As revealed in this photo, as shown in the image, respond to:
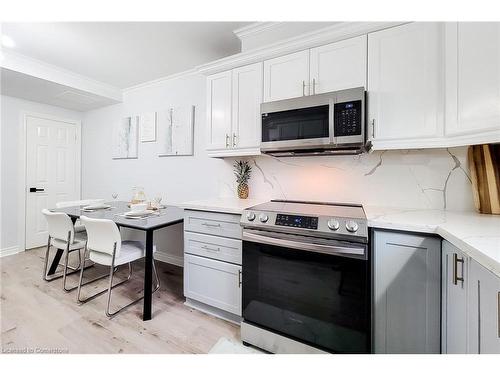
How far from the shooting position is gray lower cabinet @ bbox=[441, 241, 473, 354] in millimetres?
953

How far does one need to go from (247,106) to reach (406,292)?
1.75m

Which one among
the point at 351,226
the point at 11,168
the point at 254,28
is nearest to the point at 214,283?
the point at 351,226

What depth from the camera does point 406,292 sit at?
1188mm

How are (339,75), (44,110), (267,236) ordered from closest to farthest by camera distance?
(267,236)
(339,75)
(44,110)

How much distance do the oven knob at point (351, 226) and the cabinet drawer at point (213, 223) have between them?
29.9 inches

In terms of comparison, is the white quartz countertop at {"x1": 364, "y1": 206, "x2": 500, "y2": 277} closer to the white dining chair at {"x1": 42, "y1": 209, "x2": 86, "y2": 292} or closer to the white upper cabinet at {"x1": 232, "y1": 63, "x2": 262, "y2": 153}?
the white upper cabinet at {"x1": 232, "y1": 63, "x2": 262, "y2": 153}

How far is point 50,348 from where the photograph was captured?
150cm

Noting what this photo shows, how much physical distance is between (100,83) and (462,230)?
420 cm

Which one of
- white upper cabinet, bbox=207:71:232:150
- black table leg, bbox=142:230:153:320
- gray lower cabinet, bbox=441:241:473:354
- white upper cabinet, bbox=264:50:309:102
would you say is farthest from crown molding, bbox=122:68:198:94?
gray lower cabinet, bbox=441:241:473:354

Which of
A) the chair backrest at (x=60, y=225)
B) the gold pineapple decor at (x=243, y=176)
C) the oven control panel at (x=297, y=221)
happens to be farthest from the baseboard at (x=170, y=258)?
the oven control panel at (x=297, y=221)

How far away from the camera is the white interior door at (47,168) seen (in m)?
3.44

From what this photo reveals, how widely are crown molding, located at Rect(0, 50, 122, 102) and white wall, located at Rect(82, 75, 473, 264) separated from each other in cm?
27
